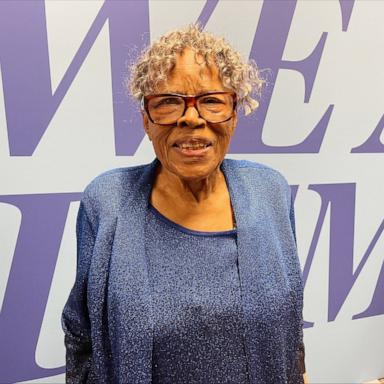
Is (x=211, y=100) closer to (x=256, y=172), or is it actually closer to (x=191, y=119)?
(x=191, y=119)

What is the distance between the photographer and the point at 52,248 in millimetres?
1124

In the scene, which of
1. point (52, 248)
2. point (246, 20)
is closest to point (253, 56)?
point (246, 20)

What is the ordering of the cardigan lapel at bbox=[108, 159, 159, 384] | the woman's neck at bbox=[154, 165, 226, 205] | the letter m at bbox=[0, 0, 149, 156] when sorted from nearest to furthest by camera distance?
the cardigan lapel at bbox=[108, 159, 159, 384] → the woman's neck at bbox=[154, 165, 226, 205] → the letter m at bbox=[0, 0, 149, 156]

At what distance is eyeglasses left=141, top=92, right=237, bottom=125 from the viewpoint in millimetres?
697

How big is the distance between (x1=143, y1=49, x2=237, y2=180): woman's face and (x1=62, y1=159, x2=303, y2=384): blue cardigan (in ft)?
0.34

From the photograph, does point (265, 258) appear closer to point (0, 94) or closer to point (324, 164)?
point (324, 164)

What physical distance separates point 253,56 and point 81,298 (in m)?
0.91

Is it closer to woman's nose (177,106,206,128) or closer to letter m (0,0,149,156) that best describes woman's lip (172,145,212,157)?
woman's nose (177,106,206,128)

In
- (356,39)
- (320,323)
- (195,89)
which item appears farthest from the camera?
(320,323)

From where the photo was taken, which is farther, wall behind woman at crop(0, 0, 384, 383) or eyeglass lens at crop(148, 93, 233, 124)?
wall behind woman at crop(0, 0, 384, 383)

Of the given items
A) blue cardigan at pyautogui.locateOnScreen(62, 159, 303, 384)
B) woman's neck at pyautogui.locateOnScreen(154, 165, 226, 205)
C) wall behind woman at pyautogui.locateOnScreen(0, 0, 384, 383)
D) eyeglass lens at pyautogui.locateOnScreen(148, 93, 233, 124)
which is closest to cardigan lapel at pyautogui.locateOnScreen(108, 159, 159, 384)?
blue cardigan at pyautogui.locateOnScreen(62, 159, 303, 384)

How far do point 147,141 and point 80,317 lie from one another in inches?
23.0

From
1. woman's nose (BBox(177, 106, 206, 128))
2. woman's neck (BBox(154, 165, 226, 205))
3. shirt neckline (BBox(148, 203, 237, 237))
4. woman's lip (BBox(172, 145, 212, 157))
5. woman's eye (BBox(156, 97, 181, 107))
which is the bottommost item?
shirt neckline (BBox(148, 203, 237, 237))

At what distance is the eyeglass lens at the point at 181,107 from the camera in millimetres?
700
